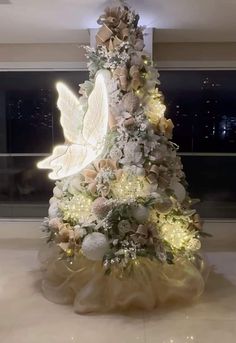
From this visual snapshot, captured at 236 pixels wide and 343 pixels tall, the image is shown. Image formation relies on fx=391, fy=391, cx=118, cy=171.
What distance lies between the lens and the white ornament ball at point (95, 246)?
267cm

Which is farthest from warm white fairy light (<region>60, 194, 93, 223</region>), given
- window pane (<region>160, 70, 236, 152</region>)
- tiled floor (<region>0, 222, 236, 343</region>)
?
window pane (<region>160, 70, 236, 152</region>)

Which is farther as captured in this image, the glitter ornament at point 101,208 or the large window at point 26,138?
the large window at point 26,138

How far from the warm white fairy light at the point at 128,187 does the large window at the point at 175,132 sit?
1.88m

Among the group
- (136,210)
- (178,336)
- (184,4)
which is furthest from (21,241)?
(184,4)

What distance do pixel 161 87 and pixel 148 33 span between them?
885 millimetres

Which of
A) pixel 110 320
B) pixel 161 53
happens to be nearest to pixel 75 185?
pixel 110 320

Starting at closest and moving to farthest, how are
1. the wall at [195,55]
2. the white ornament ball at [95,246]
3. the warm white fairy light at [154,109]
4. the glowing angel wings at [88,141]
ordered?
the white ornament ball at [95,246], the glowing angel wings at [88,141], the warm white fairy light at [154,109], the wall at [195,55]

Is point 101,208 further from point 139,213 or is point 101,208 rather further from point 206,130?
point 206,130

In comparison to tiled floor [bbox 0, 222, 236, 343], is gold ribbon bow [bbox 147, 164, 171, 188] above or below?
above

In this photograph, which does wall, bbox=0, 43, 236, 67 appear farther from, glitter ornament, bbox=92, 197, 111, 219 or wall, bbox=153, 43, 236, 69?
glitter ornament, bbox=92, 197, 111, 219

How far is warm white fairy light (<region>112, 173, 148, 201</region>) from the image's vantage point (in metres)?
2.80

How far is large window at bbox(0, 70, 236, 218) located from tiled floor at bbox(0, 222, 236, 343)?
1.42 meters

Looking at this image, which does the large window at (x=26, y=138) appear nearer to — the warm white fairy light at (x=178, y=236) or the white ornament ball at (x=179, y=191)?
the white ornament ball at (x=179, y=191)

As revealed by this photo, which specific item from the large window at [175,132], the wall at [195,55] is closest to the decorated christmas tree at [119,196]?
the wall at [195,55]
